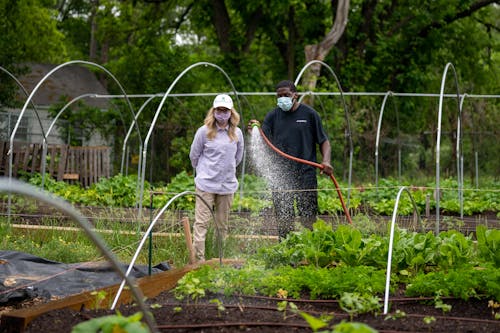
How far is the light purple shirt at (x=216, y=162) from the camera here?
6742 millimetres

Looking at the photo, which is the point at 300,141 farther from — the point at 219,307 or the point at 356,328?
the point at 356,328

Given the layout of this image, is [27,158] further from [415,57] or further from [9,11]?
[415,57]

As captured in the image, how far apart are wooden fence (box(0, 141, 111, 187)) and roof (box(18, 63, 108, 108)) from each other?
7498 millimetres

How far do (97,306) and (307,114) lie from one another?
130 inches

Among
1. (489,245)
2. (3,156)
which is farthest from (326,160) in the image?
(3,156)

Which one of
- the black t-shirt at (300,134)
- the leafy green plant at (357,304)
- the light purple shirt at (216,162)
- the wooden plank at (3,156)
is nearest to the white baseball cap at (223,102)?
the light purple shirt at (216,162)

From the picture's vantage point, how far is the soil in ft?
13.3

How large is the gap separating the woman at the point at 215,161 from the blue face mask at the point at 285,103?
22.5 inches

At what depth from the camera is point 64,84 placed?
84.1ft

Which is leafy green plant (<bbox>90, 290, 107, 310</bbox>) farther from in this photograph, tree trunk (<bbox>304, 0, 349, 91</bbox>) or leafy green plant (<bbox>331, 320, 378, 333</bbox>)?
tree trunk (<bbox>304, 0, 349, 91</bbox>)

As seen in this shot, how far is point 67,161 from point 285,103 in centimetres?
887

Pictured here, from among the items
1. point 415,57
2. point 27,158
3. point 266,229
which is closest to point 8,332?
point 266,229

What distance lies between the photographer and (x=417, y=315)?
4.36 meters

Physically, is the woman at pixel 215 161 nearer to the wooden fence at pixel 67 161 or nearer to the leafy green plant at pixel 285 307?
the leafy green plant at pixel 285 307
